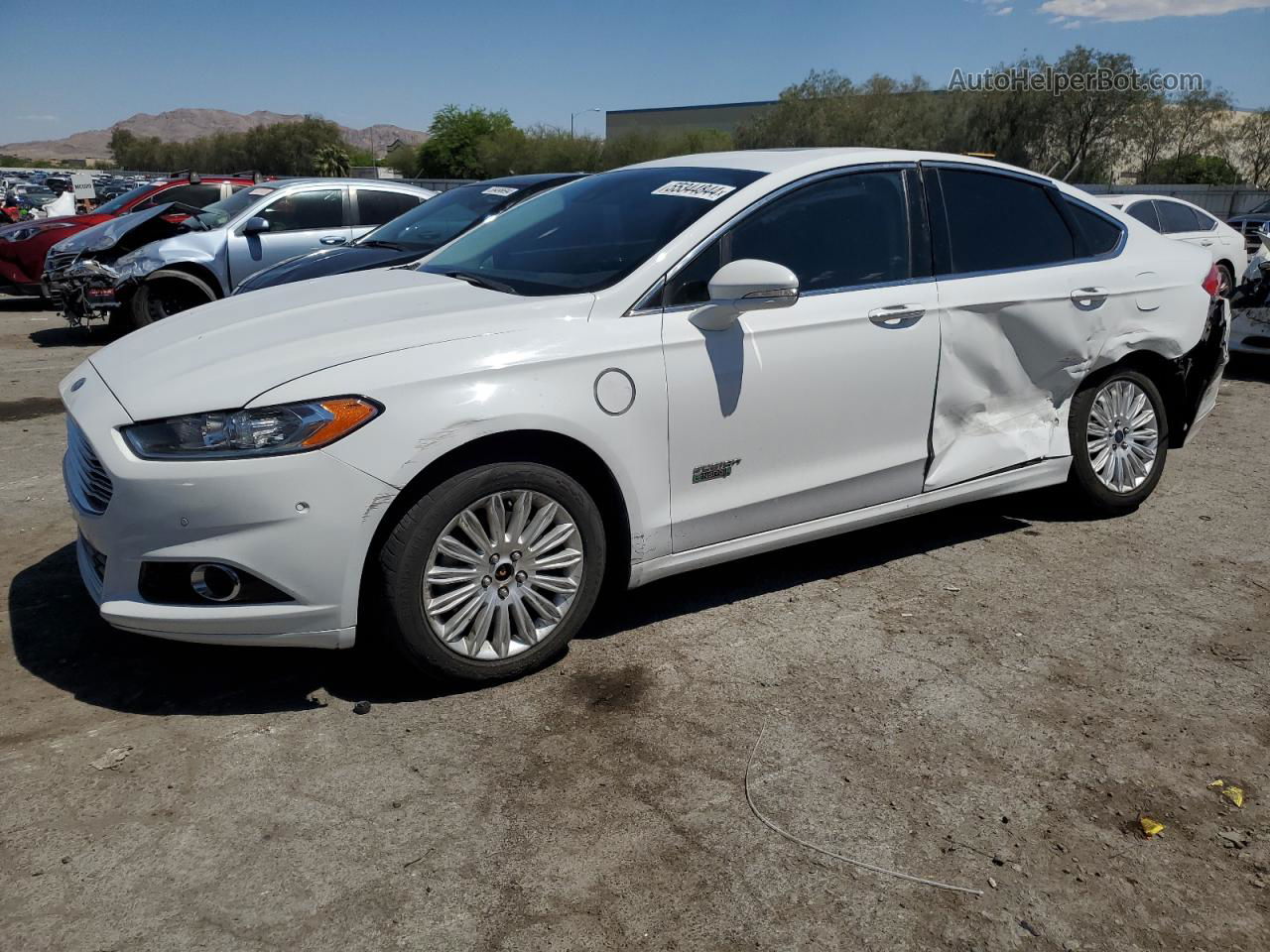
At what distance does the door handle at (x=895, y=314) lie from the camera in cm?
412

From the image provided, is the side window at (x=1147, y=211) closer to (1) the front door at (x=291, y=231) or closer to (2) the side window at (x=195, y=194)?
(1) the front door at (x=291, y=231)

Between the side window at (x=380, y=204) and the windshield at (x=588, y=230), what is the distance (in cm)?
662

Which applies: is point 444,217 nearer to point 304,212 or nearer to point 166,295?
point 304,212

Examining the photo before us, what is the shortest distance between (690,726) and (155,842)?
1547 mm

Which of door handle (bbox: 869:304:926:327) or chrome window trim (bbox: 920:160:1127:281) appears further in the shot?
chrome window trim (bbox: 920:160:1127:281)

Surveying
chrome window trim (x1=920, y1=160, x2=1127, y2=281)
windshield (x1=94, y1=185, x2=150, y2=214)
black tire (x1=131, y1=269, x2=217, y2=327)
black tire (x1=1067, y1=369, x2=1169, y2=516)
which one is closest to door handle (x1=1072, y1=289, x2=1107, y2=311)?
chrome window trim (x1=920, y1=160, x2=1127, y2=281)

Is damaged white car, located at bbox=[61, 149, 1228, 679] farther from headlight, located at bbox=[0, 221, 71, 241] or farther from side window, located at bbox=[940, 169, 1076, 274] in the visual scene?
headlight, located at bbox=[0, 221, 71, 241]

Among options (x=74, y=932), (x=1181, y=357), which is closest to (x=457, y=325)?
(x=74, y=932)

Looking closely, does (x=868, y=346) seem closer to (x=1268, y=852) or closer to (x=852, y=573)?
(x=852, y=573)

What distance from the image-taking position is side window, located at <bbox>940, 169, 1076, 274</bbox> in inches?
177

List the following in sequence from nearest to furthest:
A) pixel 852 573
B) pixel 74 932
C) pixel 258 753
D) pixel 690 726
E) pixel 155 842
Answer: pixel 74 932
pixel 155 842
pixel 258 753
pixel 690 726
pixel 852 573

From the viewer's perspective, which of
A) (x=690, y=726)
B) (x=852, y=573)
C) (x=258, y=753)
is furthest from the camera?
(x=852, y=573)

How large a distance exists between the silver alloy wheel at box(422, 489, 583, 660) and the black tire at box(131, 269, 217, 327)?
817 cm

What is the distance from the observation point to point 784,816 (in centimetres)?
284
